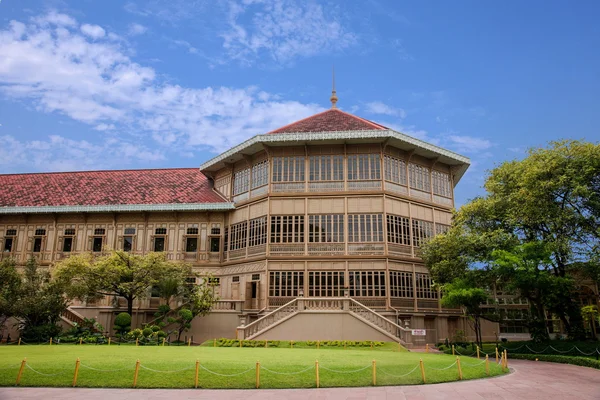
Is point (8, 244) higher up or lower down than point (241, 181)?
lower down

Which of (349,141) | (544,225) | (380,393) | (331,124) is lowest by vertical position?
(380,393)

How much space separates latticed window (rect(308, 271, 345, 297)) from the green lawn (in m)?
11.4

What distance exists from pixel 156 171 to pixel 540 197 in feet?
97.4

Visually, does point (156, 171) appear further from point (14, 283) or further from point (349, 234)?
point (349, 234)

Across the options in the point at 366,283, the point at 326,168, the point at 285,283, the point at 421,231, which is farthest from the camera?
the point at 421,231

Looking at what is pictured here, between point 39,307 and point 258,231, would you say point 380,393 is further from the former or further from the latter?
point 39,307

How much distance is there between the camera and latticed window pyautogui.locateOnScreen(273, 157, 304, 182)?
3459 centimetres

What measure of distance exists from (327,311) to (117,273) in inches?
505

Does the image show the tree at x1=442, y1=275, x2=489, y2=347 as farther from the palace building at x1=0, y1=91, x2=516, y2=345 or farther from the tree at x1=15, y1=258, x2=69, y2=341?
the tree at x1=15, y1=258, x2=69, y2=341

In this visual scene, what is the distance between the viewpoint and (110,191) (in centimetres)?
4075

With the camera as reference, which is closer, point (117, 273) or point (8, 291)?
point (8, 291)

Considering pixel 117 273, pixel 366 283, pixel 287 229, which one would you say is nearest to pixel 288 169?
pixel 287 229

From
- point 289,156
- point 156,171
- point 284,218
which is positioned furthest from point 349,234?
point 156,171

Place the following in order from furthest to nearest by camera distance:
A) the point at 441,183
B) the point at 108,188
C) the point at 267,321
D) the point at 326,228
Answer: the point at 108,188 → the point at 441,183 → the point at 326,228 → the point at 267,321
